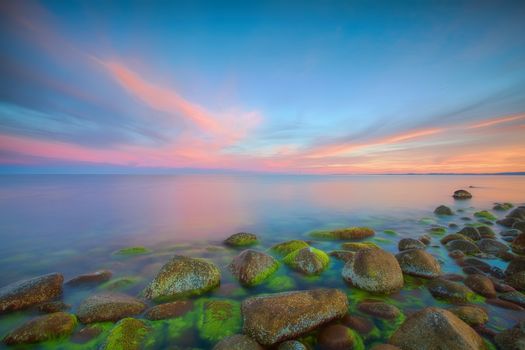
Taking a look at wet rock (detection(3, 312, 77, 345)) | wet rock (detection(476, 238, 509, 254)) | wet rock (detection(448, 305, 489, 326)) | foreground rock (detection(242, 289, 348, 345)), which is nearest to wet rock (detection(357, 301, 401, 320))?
foreground rock (detection(242, 289, 348, 345))

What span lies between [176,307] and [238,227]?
13107mm

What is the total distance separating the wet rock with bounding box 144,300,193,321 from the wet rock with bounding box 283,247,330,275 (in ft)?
14.7

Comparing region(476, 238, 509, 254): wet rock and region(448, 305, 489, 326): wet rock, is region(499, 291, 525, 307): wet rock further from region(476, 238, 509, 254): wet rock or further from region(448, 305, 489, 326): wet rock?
region(476, 238, 509, 254): wet rock

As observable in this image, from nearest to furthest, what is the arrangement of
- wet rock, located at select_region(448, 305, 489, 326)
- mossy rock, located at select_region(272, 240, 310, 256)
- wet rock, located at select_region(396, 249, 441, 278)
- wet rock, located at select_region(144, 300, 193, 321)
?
wet rock, located at select_region(448, 305, 489, 326) → wet rock, located at select_region(144, 300, 193, 321) → wet rock, located at select_region(396, 249, 441, 278) → mossy rock, located at select_region(272, 240, 310, 256)

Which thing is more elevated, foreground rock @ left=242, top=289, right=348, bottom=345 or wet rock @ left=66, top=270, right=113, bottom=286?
foreground rock @ left=242, top=289, right=348, bottom=345

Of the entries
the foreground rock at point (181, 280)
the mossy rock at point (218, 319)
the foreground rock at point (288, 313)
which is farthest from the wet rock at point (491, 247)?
the foreground rock at point (181, 280)

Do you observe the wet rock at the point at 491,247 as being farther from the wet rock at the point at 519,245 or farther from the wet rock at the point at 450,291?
the wet rock at the point at 450,291

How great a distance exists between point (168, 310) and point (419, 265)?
28.9 feet

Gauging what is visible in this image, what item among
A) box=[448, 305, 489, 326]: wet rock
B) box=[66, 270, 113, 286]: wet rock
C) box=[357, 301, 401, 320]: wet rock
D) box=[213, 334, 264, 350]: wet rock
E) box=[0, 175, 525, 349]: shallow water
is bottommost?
box=[0, 175, 525, 349]: shallow water

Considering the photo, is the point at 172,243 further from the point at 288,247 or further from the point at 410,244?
the point at 410,244

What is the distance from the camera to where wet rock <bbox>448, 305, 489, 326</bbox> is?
5992 mm

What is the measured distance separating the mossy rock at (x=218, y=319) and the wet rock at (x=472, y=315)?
5787 mm

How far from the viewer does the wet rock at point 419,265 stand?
870 centimetres

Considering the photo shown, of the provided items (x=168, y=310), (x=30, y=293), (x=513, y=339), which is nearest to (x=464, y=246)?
(x=513, y=339)
